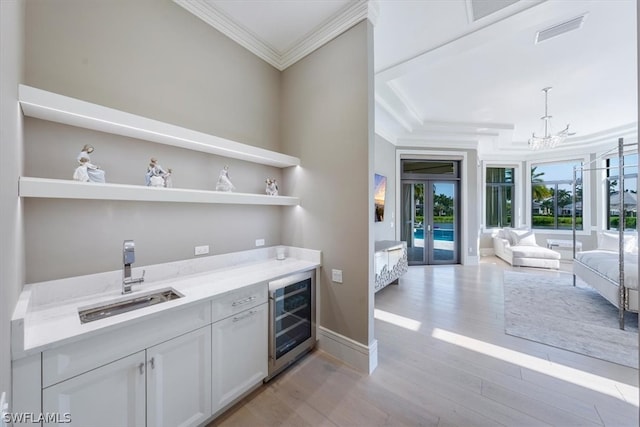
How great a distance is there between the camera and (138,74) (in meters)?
1.94

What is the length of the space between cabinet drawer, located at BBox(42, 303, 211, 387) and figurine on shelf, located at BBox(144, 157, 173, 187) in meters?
1.01

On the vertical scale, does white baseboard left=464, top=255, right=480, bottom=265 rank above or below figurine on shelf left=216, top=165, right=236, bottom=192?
below

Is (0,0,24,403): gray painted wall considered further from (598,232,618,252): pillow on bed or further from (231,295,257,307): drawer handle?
(598,232,618,252): pillow on bed

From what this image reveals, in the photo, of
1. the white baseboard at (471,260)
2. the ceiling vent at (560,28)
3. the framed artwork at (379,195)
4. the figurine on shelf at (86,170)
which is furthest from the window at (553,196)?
the figurine on shelf at (86,170)

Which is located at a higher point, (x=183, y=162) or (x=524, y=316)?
(x=183, y=162)

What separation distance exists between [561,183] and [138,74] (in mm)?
10605

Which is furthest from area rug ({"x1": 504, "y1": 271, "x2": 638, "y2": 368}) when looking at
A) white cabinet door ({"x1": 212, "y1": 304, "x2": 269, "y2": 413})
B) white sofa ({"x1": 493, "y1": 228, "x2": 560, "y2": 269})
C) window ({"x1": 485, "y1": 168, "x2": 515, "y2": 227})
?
window ({"x1": 485, "y1": 168, "x2": 515, "y2": 227})

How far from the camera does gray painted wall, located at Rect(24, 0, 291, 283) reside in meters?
1.53

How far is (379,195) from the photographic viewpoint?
5270 millimetres

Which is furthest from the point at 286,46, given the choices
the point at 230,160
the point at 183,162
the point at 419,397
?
the point at 419,397

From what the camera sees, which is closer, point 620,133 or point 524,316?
point 524,316

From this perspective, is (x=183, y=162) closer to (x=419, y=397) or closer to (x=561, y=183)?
(x=419, y=397)

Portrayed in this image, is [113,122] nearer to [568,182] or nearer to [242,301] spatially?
[242,301]

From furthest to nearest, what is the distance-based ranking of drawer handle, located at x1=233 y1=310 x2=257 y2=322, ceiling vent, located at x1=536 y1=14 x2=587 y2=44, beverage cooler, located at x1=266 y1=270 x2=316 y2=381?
ceiling vent, located at x1=536 y1=14 x2=587 y2=44, beverage cooler, located at x1=266 y1=270 x2=316 y2=381, drawer handle, located at x1=233 y1=310 x2=257 y2=322
